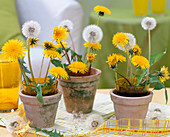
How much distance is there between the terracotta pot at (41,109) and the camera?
672 mm

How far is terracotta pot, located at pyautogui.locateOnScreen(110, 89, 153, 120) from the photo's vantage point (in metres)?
0.67

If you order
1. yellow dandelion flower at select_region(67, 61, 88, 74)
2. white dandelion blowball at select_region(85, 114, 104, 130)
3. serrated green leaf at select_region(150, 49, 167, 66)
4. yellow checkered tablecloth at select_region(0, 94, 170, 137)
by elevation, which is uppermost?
serrated green leaf at select_region(150, 49, 167, 66)

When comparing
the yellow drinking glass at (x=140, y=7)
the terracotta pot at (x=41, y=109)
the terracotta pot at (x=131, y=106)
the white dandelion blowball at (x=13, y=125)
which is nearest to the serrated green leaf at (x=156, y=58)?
the terracotta pot at (x=131, y=106)

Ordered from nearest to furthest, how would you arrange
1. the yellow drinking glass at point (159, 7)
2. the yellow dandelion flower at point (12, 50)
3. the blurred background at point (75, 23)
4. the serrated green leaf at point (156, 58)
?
1. the yellow dandelion flower at point (12, 50)
2. the serrated green leaf at point (156, 58)
3. the blurred background at point (75, 23)
4. the yellow drinking glass at point (159, 7)

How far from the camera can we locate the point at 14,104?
2.65 ft

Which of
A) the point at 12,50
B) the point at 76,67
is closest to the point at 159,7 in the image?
the point at 76,67

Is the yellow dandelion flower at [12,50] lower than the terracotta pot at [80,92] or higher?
higher

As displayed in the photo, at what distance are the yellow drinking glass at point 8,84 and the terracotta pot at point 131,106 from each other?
270 mm

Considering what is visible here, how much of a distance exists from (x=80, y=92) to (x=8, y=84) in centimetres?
19

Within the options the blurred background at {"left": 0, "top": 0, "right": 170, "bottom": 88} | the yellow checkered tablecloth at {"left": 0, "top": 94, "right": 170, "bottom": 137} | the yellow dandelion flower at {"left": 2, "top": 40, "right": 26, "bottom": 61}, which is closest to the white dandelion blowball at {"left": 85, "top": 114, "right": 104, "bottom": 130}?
the yellow checkered tablecloth at {"left": 0, "top": 94, "right": 170, "bottom": 137}

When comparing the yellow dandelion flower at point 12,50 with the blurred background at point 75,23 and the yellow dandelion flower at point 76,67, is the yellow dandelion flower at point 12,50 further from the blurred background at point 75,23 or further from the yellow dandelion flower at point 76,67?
the blurred background at point 75,23

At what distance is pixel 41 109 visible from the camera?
68 centimetres

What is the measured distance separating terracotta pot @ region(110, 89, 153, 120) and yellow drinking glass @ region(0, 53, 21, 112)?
0.27 meters

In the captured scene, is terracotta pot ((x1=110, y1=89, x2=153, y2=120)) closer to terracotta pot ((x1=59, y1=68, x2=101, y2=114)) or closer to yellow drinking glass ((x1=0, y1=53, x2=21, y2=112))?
terracotta pot ((x1=59, y1=68, x2=101, y2=114))
